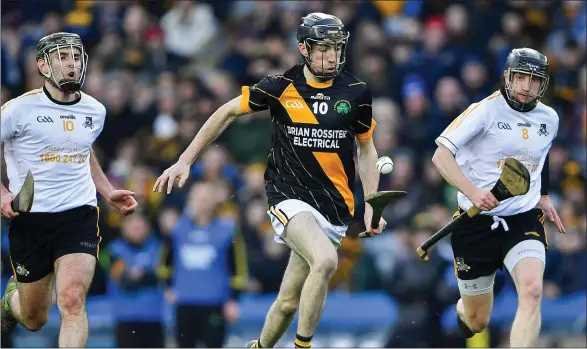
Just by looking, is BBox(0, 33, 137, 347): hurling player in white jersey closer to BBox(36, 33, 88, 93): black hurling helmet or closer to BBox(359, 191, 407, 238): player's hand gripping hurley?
BBox(36, 33, 88, 93): black hurling helmet

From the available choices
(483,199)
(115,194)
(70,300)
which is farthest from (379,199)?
(70,300)

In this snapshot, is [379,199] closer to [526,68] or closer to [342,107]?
[342,107]

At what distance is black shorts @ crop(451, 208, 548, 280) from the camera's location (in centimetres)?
1077

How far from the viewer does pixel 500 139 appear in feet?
35.1

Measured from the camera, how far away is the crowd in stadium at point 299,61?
14.8 meters

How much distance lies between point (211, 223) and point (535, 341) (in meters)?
4.85

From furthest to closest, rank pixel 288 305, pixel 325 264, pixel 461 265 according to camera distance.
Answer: pixel 461 265
pixel 288 305
pixel 325 264

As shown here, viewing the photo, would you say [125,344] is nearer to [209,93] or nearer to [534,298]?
[209,93]

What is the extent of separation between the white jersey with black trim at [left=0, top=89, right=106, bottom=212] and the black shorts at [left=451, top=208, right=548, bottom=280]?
3.05 meters

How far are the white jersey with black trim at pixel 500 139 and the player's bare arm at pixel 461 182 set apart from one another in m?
0.08

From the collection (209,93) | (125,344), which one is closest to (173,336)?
(125,344)

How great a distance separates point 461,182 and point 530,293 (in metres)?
0.98

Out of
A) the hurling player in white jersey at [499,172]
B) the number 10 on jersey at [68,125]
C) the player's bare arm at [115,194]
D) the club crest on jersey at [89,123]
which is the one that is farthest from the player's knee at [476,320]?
the number 10 on jersey at [68,125]

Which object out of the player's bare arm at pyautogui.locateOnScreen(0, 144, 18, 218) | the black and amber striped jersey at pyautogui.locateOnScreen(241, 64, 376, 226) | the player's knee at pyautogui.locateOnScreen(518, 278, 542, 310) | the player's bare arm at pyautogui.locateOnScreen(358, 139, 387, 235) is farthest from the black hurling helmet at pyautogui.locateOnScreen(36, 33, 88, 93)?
the player's knee at pyautogui.locateOnScreen(518, 278, 542, 310)
